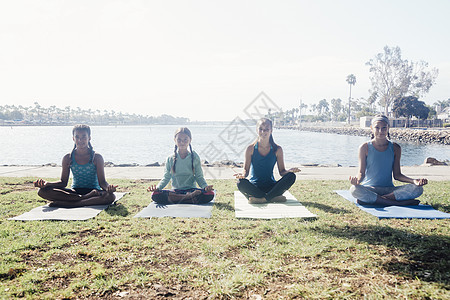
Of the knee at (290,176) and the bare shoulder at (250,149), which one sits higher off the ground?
the bare shoulder at (250,149)

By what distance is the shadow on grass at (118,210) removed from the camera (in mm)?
4738

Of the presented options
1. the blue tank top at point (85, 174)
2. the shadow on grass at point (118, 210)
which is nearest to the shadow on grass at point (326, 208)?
the shadow on grass at point (118, 210)

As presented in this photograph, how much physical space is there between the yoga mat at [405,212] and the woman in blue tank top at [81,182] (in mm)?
4013

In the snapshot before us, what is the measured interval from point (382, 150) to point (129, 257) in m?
4.41

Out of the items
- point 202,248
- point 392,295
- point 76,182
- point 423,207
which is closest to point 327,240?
point 392,295

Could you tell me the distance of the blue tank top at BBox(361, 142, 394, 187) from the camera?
5383mm

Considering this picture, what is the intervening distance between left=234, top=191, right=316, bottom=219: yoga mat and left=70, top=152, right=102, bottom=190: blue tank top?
7.98ft

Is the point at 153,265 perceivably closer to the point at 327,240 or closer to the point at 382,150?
the point at 327,240

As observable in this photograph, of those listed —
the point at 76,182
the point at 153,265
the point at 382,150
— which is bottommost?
the point at 153,265

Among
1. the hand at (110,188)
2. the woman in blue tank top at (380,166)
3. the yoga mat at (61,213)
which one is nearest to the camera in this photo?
the yoga mat at (61,213)

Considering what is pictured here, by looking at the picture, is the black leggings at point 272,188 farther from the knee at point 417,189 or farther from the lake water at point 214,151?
the lake water at point 214,151

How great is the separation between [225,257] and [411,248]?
6.37 feet

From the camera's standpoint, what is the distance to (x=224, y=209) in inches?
197

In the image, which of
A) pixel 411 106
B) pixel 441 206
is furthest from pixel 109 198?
pixel 411 106
